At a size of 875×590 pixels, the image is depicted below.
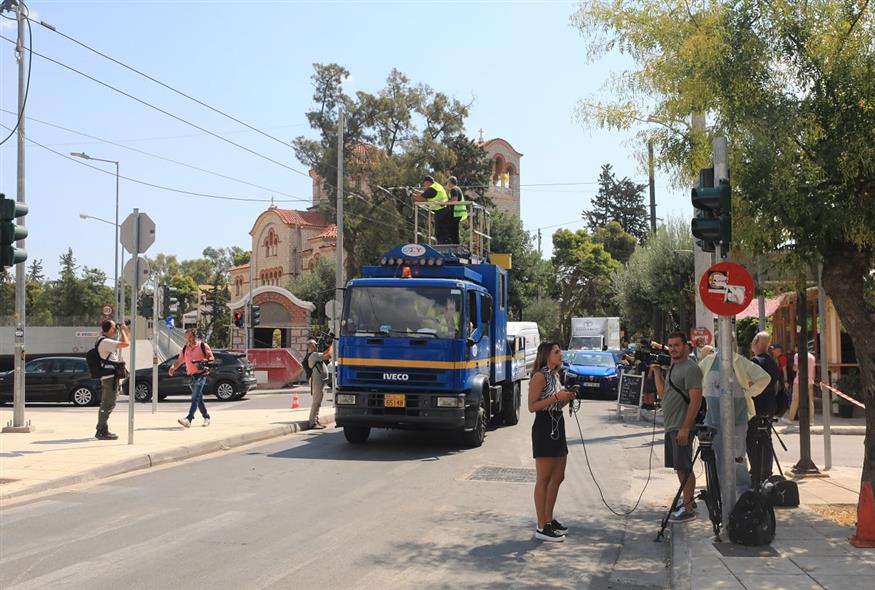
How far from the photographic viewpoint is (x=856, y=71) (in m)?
7.39

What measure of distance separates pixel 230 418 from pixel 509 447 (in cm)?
719

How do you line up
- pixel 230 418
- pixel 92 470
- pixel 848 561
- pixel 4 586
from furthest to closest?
pixel 230 418 < pixel 92 470 < pixel 848 561 < pixel 4 586

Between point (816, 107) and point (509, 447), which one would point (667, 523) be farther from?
point (509, 447)

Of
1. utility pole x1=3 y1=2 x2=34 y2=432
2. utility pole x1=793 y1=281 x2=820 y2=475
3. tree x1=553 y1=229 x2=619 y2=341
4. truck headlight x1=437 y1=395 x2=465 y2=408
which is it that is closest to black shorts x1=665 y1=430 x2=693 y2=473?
utility pole x1=793 y1=281 x2=820 y2=475

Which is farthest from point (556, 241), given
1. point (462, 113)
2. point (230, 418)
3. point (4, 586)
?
point (4, 586)

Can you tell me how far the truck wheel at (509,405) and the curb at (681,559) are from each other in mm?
9288

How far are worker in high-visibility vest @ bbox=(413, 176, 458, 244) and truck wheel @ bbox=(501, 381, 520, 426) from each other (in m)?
3.33

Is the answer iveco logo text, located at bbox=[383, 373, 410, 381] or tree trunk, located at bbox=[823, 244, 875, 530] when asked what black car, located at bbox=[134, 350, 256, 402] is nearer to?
iveco logo text, located at bbox=[383, 373, 410, 381]

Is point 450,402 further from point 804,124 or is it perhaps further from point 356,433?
point 804,124

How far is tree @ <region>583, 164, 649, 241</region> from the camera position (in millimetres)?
91312

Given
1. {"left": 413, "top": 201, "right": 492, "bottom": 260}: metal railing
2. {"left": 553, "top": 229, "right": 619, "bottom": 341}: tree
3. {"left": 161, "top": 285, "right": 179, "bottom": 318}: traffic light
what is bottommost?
{"left": 161, "top": 285, "right": 179, "bottom": 318}: traffic light

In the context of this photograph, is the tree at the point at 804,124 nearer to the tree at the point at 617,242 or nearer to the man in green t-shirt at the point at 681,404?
the man in green t-shirt at the point at 681,404

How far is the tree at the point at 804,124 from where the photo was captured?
7.45 m

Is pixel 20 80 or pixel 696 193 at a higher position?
pixel 20 80
